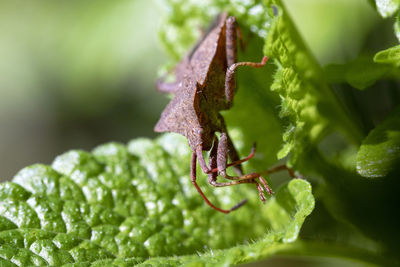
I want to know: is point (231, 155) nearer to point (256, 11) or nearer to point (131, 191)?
point (131, 191)

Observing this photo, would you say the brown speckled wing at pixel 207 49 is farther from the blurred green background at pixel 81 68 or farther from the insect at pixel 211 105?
the blurred green background at pixel 81 68

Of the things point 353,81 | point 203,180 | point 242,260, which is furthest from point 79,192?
point 353,81

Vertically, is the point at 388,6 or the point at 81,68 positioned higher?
the point at 81,68

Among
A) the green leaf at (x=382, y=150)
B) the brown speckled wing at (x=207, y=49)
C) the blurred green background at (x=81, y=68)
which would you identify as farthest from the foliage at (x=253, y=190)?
the blurred green background at (x=81, y=68)

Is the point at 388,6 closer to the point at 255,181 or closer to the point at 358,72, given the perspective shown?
the point at 358,72

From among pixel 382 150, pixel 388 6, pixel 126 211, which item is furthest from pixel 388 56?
pixel 126 211
